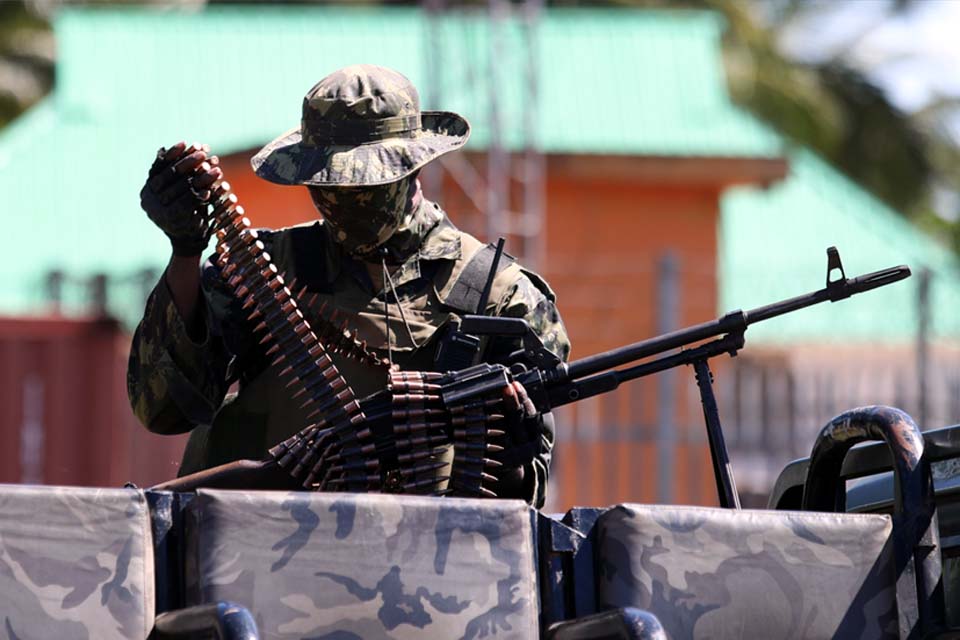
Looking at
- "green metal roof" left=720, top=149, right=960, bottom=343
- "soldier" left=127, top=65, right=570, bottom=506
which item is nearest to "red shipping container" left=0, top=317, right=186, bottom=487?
"green metal roof" left=720, top=149, right=960, bottom=343

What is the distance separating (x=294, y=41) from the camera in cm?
2123

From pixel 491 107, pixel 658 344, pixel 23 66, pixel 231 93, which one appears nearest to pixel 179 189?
pixel 658 344

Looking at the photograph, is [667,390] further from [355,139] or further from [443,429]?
[443,429]

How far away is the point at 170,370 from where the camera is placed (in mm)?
4469

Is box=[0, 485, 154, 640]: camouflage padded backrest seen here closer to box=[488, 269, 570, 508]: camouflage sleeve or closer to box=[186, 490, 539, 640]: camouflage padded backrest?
box=[186, 490, 539, 640]: camouflage padded backrest

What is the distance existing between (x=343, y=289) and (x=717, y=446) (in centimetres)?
107

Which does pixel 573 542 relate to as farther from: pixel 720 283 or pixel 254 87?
pixel 254 87

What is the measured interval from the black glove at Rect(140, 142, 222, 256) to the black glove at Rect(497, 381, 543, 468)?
832 millimetres

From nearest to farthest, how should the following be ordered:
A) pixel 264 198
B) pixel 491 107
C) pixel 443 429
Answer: pixel 443 429, pixel 491 107, pixel 264 198

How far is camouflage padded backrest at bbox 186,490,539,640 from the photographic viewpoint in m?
2.97

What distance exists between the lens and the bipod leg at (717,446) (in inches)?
161

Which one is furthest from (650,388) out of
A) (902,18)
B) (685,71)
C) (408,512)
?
(902,18)

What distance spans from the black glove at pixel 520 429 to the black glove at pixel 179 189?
0.83 metres

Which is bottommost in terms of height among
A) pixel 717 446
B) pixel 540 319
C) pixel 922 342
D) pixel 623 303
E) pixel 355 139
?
pixel 717 446
